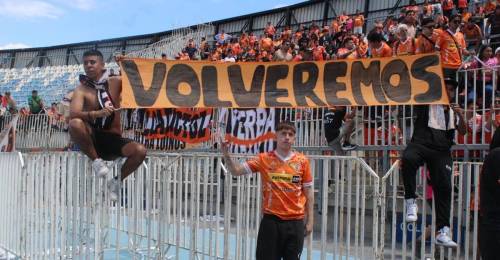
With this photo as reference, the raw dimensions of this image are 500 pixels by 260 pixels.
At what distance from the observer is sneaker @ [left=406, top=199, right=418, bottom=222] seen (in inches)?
216

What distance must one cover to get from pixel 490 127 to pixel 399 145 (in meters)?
1.29

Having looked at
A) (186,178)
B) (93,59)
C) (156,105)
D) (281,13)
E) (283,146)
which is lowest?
(186,178)

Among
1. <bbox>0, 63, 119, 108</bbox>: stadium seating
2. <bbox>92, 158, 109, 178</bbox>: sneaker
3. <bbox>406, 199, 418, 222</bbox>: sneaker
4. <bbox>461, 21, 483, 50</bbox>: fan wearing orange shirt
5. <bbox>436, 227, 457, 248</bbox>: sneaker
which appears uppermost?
<bbox>0, 63, 119, 108</bbox>: stadium seating

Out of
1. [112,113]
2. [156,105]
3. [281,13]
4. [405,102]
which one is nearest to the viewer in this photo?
[112,113]

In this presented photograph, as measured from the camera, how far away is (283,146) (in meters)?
4.93

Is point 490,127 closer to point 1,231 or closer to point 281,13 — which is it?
point 1,231

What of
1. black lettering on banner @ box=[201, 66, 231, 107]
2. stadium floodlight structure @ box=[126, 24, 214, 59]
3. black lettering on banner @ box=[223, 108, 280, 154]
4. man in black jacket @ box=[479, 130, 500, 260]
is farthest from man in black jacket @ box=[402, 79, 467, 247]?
stadium floodlight structure @ box=[126, 24, 214, 59]

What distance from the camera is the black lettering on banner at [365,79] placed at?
712 cm

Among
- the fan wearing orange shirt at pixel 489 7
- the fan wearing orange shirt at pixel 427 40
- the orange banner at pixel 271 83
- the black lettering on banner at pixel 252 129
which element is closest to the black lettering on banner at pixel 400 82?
the orange banner at pixel 271 83

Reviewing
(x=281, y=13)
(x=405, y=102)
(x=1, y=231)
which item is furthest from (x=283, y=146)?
(x=281, y=13)

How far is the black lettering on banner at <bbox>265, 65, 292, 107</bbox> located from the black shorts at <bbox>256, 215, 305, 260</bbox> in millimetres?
2943

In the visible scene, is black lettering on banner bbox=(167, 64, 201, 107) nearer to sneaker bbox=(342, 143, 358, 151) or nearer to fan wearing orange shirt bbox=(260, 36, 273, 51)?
sneaker bbox=(342, 143, 358, 151)

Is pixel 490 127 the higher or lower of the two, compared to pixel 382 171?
higher

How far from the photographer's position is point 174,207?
655cm
